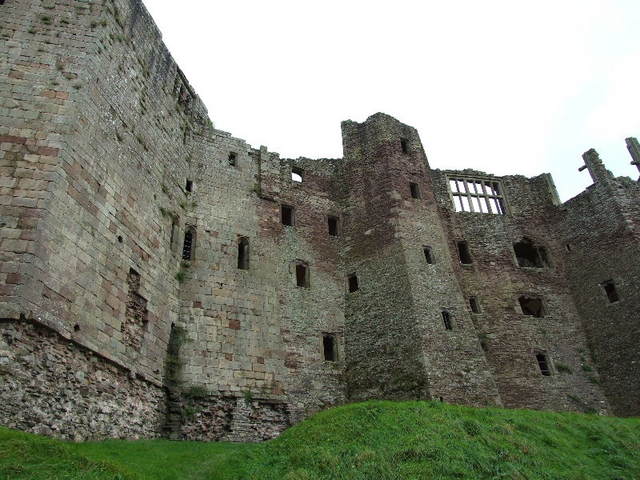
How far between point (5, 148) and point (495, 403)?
690 inches

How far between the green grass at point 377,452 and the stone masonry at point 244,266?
1894mm

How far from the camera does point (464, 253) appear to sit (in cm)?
2816

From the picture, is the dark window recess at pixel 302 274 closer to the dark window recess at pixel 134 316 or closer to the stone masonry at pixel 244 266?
the stone masonry at pixel 244 266

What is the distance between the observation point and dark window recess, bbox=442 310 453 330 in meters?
22.0

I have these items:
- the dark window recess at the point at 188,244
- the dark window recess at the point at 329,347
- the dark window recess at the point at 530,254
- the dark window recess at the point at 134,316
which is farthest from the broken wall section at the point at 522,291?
the dark window recess at the point at 134,316

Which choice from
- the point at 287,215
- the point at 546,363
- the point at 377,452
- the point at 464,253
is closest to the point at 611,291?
the point at 546,363

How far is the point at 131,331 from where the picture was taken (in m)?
17.2

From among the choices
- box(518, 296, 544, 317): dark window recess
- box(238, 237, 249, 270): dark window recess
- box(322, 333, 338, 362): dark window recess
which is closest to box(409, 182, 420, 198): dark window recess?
box(518, 296, 544, 317): dark window recess

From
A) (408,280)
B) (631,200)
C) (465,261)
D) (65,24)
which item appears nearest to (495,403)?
(408,280)

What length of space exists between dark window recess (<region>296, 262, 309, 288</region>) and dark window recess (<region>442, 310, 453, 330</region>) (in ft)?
19.2

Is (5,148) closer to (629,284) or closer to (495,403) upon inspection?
(495,403)

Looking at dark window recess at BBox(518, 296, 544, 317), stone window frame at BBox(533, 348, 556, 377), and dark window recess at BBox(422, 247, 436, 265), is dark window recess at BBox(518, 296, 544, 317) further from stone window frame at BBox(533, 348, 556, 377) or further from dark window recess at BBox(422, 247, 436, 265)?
dark window recess at BBox(422, 247, 436, 265)

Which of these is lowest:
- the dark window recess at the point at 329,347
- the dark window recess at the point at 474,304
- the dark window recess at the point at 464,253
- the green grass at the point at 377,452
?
the green grass at the point at 377,452

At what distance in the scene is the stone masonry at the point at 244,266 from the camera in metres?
14.8
